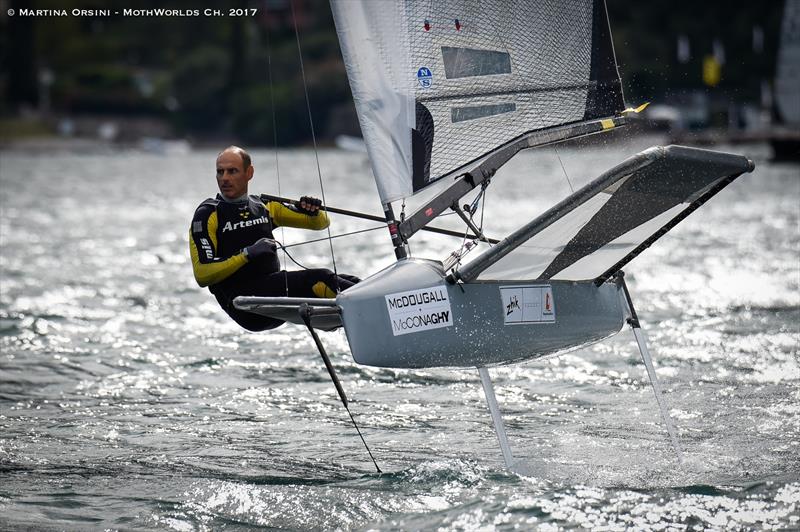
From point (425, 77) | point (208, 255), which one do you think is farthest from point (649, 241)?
point (208, 255)

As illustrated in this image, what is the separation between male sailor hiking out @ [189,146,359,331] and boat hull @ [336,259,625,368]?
0.51 m

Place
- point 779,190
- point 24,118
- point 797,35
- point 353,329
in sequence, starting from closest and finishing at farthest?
point 353,329
point 779,190
point 797,35
point 24,118

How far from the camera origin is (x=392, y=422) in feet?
20.5

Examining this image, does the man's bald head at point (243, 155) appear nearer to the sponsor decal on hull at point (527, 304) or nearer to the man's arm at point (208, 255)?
the man's arm at point (208, 255)

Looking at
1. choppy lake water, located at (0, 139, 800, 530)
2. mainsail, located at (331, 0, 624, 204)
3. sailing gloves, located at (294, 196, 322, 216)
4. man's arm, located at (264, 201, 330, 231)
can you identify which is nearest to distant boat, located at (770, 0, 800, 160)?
choppy lake water, located at (0, 139, 800, 530)

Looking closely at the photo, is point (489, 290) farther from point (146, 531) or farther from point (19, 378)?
point (19, 378)

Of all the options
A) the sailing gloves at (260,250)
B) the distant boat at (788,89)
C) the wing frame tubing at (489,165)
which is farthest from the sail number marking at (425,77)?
the distant boat at (788,89)

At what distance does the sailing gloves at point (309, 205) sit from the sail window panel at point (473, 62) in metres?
0.86

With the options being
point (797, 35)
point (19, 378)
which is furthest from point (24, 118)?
point (19, 378)

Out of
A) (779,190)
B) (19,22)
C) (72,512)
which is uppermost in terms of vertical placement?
(19,22)

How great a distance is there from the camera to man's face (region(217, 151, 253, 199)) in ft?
18.4

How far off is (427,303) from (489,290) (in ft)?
0.97

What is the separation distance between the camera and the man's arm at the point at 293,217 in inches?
237

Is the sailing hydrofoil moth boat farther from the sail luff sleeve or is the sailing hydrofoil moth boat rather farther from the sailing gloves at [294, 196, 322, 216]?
the sailing gloves at [294, 196, 322, 216]
